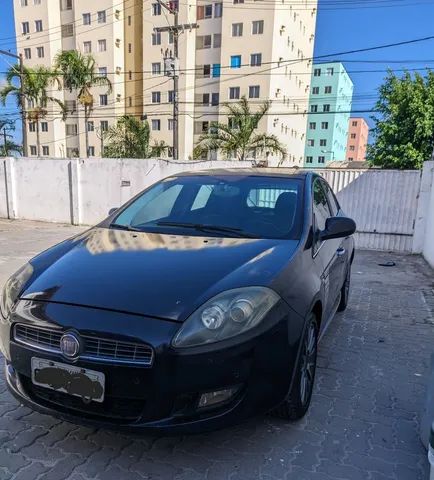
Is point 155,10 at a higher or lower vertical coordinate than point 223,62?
higher

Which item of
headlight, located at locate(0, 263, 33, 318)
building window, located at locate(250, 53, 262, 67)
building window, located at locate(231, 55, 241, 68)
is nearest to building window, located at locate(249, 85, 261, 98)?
building window, located at locate(250, 53, 262, 67)

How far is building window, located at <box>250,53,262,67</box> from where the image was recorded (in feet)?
121

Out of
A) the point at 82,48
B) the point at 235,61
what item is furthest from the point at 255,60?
the point at 82,48

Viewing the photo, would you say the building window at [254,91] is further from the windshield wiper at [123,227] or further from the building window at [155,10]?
the windshield wiper at [123,227]

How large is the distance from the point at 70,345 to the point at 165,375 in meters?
0.47

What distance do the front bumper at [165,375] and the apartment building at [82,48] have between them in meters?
41.3

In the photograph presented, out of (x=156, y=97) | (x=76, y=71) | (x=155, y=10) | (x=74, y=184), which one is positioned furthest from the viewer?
(x=156, y=97)

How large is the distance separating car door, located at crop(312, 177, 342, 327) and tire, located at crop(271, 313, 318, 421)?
15.2 inches

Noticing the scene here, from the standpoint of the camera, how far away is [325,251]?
3.03m

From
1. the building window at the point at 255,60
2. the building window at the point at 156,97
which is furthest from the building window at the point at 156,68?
the building window at the point at 255,60

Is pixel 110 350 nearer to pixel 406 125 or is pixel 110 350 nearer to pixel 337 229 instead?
pixel 337 229

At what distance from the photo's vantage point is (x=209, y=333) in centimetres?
186

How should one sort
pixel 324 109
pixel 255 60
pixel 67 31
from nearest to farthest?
pixel 255 60, pixel 67 31, pixel 324 109

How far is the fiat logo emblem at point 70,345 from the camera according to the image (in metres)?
1.85
